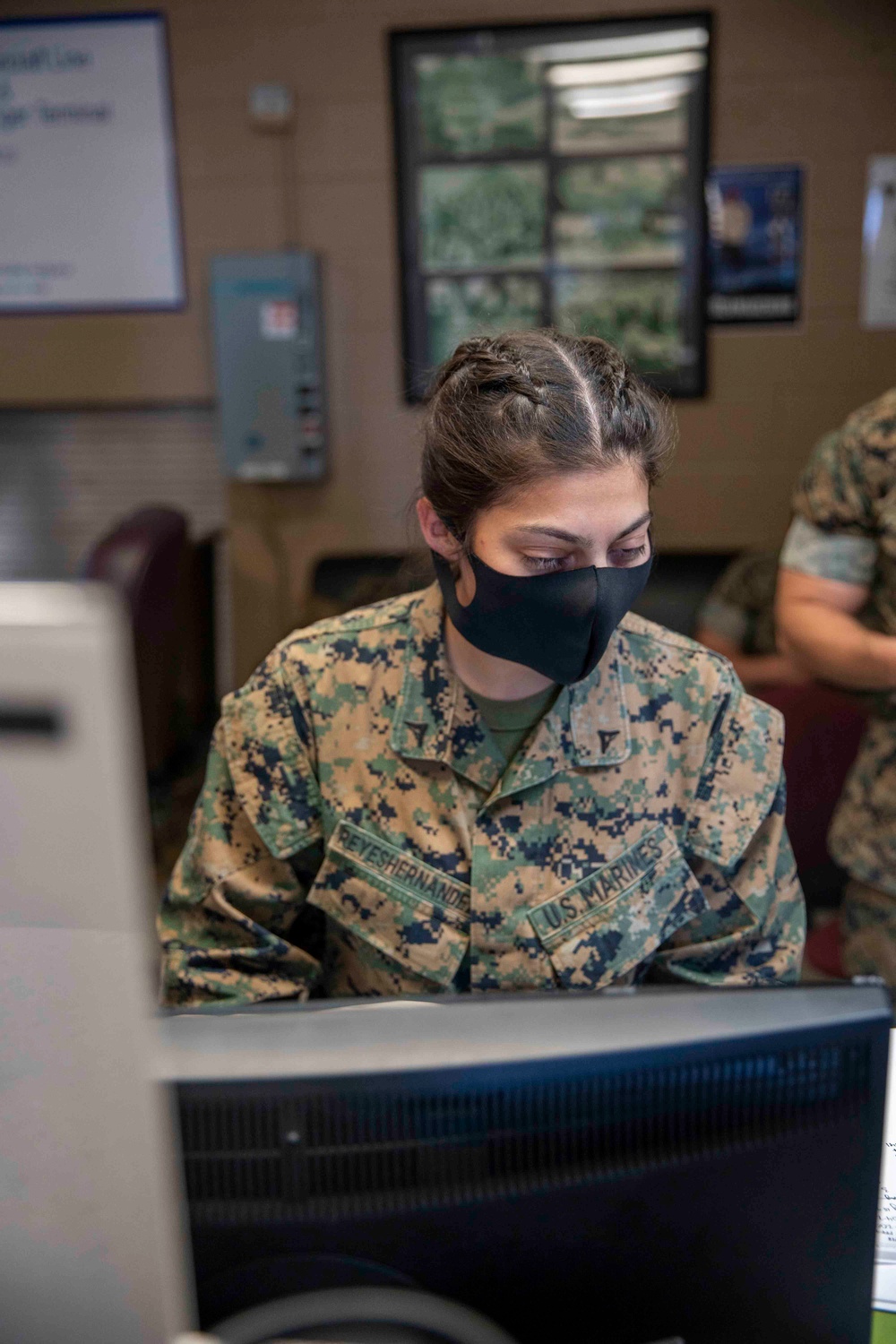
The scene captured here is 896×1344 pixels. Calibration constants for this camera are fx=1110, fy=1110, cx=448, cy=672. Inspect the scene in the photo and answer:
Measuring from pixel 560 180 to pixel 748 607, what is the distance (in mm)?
1532

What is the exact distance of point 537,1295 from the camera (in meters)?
0.62

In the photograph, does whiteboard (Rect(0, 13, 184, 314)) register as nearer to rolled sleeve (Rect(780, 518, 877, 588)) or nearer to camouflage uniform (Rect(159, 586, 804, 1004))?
rolled sleeve (Rect(780, 518, 877, 588))

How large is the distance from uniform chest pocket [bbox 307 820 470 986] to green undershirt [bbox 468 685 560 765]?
0.55ft

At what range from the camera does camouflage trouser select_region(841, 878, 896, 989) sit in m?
1.69

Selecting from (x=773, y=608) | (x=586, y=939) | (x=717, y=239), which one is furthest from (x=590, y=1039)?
(x=717, y=239)

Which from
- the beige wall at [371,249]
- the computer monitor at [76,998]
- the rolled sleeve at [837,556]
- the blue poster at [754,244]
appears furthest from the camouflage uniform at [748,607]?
the computer monitor at [76,998]

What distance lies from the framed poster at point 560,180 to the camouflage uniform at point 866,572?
1.99m

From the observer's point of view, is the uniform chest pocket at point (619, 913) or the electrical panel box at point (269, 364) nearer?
the uniform chest pocket at point (619, 913)

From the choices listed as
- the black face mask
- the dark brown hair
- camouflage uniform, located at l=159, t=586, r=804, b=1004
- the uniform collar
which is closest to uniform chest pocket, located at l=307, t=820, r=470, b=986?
camouflage uniform, located at l=159, t=586, r=804, b=1004

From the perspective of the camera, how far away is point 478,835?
1.18 meters

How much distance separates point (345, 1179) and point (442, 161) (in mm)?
3552

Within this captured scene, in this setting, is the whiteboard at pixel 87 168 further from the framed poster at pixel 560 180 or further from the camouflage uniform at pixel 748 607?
the camouflage uniform at pixel 748 607

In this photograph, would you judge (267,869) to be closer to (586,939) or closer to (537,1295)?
(586,939)

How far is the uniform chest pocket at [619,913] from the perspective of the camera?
3.77ft
